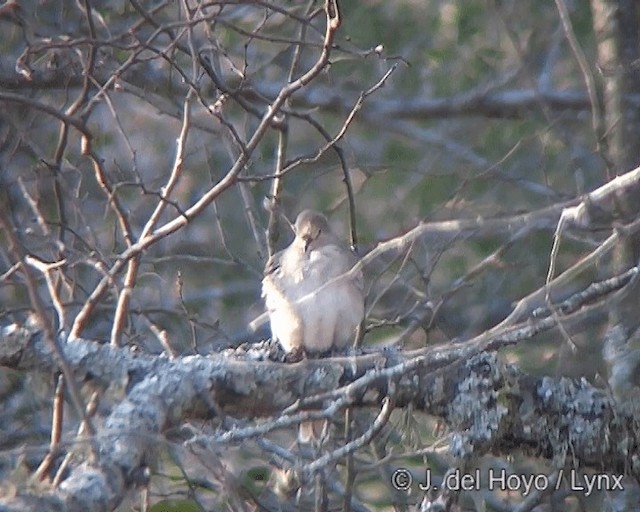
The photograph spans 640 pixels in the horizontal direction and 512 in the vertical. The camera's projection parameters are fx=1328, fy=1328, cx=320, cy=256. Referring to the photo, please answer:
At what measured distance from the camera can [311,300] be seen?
4816 mm

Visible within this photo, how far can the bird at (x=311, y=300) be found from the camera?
190 inches

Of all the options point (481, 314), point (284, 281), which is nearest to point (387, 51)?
point (481, 314)

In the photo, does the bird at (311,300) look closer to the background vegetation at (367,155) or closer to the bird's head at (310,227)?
the bird's head at (310,227)

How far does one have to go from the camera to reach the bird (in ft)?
15.8

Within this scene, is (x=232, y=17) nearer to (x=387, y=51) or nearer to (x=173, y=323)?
(x=387, y=51)

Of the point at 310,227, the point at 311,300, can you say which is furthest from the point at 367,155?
the point at 311,300

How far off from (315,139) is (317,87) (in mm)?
1146

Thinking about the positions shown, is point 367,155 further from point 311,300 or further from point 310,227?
point 311,300

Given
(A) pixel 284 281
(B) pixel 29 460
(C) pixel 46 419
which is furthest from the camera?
(C) pixel 46 419

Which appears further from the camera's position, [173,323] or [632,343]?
[173,323]

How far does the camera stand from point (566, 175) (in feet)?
20.7

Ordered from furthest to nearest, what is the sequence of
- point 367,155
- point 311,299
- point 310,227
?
point 367,155
point 310,227
point 311,299

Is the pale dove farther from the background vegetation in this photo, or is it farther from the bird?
the background vegetation

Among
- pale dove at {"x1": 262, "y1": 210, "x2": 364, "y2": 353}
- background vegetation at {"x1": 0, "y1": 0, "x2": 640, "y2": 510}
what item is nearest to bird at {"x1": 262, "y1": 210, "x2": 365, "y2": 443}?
pale dove at {"x1": 262, "y1": 210, "x2": 364, "y2": 353}
